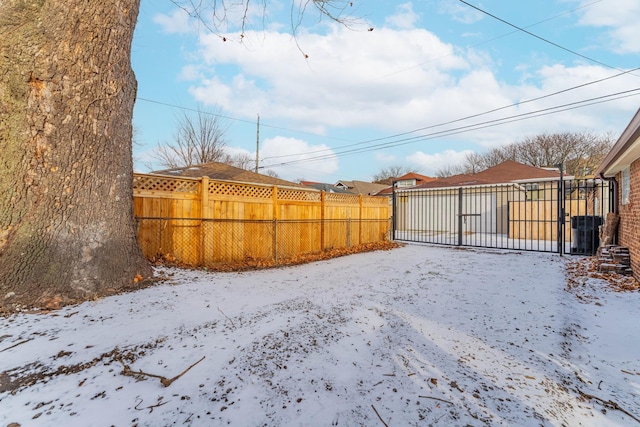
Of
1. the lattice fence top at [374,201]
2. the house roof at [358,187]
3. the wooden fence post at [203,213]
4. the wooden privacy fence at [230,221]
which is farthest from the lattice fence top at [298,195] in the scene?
the house roof at [358,187]

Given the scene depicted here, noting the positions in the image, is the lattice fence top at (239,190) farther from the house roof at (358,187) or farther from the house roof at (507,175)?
the house roof at (358,187)

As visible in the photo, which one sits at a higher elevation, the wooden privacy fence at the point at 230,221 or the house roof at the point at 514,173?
the house roof at the point at 514,173

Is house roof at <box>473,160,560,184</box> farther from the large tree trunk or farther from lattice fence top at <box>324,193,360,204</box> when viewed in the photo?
the large tree trunk

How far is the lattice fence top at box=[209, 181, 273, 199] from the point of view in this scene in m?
5.75

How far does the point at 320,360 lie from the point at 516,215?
14.1 meters

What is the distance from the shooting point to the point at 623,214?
595 cm

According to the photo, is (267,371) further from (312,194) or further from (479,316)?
(312,194)

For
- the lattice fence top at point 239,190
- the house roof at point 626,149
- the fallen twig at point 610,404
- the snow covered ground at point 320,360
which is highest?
the house roof at point 626,149

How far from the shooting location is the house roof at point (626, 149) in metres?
3.57

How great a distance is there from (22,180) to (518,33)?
12.2m

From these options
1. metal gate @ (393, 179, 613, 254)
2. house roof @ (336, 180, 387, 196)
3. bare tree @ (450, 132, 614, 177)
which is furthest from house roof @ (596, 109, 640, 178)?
house roof @ (336, 180, 387, 196)

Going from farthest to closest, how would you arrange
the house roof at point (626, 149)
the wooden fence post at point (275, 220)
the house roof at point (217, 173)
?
the house roof at point (217, 173) → the wooden fence post at point (275, 220) → the house roof at point (626, 149)

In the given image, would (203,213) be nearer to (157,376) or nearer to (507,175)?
(157,376)

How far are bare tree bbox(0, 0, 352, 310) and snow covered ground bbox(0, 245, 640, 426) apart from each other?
449 mm
